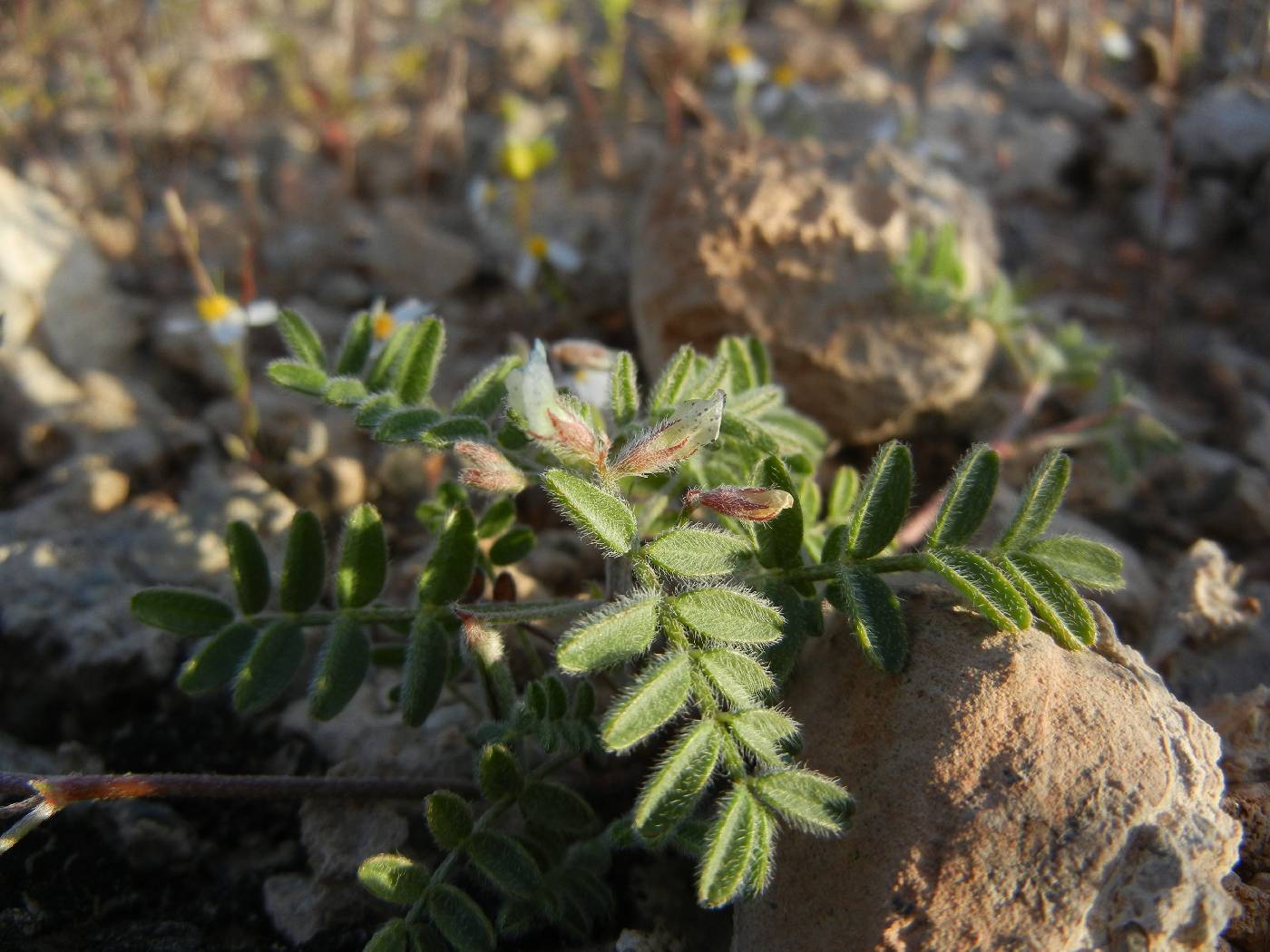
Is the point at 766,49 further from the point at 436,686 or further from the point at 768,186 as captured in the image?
the point at 436,686

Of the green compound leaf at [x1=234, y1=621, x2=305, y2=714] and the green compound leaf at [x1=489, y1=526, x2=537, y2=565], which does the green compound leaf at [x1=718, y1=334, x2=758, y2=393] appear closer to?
the green compound leaf at [x1=489, y1=526, x2=537, y2=565]

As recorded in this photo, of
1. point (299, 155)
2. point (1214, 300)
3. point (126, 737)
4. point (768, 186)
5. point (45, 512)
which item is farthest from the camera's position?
point (299, 155)

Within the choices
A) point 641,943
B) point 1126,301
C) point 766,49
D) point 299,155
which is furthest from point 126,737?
point 766,49

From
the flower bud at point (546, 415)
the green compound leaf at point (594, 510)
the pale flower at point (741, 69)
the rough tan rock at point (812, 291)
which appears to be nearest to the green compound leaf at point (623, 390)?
the flower bud at point (546, 415)

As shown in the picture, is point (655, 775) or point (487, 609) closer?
point (655, 775)

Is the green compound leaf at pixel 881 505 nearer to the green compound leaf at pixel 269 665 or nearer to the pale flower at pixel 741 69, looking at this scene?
the green compound leaf at pixel 269 665

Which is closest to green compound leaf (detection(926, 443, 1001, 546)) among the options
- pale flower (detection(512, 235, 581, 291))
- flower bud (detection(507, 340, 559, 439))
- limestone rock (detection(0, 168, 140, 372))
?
flower bud (detection(507, 340, 559, 439))
